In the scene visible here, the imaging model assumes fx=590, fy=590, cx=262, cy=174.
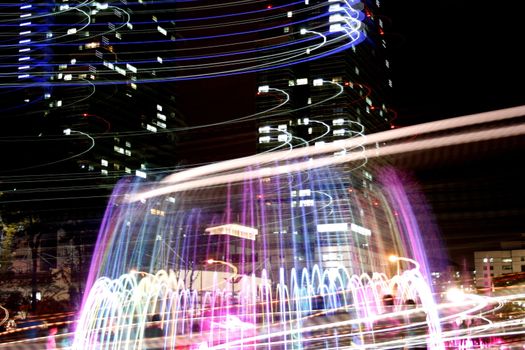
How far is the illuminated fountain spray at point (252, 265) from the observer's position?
Result: 57.3 ft

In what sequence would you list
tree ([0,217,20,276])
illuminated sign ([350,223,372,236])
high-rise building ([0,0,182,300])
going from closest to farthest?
high-rise building ([0,0,182,300]) < tree ([0,217,20,276]) < illuminated sign ([350,223,372,236])

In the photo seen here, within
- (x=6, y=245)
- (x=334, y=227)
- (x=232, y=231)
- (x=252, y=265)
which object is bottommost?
→ (x=252, y=265)

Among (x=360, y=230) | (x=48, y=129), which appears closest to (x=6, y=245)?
(x=48, y=129)

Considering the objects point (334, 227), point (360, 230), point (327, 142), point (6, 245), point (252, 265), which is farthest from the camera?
point (327, 142)

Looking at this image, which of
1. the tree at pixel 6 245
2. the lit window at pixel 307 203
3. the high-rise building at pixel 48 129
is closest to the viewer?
the high-rise building at pixel 48 129

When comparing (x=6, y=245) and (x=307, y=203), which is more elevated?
(x=307, y=203)

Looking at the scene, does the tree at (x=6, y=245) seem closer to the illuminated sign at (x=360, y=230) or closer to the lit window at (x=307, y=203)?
the lit window at (x=307, y=203)

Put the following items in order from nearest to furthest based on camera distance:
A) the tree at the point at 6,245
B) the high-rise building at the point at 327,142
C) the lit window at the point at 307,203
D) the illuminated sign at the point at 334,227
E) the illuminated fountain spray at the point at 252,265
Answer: the illuminated fountain spray at the point at 252,265 < the tree at the point at 6,245 < the high-rise building at the point at 327,142 < the lit window at the point at 307,203 < the illuminated sign at the point at 334,227

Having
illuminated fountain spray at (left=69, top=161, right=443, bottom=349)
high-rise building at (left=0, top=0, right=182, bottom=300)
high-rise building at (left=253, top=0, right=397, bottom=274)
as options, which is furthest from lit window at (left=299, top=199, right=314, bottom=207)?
high-rise building at (left=0, top=0, right=182, bottom=300)

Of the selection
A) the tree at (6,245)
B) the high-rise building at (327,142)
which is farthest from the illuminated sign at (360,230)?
the tree at (6,245)

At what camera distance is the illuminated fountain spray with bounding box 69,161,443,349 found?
17469 millimetres

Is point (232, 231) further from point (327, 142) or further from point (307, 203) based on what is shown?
point (327, 142)

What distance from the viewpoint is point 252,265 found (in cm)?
3944

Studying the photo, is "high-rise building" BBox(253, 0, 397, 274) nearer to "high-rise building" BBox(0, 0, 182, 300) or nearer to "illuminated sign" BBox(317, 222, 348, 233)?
"illuminated sign" BBox(317, 222, 348, 233)
